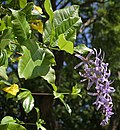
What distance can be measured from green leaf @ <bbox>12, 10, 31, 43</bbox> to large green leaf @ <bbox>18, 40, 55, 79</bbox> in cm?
3

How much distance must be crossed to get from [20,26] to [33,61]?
0.09 meters

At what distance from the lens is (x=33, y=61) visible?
26.1 inches

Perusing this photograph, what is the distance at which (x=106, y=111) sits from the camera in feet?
2.73

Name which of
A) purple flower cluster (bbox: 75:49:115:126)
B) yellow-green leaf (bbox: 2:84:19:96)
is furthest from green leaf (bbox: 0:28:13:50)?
yellow-green leaf (bbox: 2:84:19:96)

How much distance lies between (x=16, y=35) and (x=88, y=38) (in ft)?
26.8

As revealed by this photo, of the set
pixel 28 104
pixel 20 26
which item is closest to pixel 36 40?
pixel 20 26

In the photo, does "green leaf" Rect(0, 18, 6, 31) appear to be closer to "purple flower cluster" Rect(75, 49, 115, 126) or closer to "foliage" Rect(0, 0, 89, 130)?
"foliage" Rect(0, 0, 89, 130)

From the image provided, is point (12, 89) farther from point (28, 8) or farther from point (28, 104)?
point (28, 8)

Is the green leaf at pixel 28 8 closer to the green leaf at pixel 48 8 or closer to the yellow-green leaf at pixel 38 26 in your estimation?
the green leaf at pixel 48 8

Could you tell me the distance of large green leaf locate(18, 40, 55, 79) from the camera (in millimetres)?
647

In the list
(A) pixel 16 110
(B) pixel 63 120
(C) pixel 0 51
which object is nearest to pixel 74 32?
(C) pixel 0 51

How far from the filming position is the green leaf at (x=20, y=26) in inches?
28.2

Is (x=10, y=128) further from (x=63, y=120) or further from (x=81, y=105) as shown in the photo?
(x=63, y=120)

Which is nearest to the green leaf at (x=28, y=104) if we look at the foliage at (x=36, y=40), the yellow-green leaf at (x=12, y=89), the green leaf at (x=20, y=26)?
the yellow-green leaf at (x=12, y=89)
